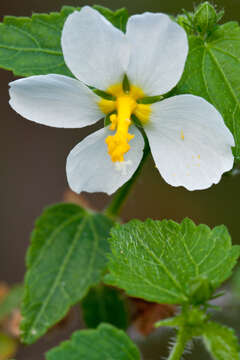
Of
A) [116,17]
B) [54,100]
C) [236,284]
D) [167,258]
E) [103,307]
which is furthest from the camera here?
[236,284]

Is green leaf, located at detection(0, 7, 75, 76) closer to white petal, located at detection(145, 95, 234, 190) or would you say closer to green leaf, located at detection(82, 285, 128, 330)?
white petal, located at detection(145, 95, 234, 190)

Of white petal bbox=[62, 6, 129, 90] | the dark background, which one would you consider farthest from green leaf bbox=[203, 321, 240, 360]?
the dark background

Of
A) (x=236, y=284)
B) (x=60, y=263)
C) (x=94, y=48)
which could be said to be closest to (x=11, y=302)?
(x=60, y=263)

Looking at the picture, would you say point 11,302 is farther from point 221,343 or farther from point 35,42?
point 221,343

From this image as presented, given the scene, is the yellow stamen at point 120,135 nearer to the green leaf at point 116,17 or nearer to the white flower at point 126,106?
the white flower at point 126,106

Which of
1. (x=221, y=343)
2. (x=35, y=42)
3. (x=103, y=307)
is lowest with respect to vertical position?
(x=103, y=307)

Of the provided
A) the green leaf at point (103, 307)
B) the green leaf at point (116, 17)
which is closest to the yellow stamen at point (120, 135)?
the green leaf at point (116, 17)

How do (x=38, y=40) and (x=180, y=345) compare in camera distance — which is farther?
(x=38, y=40)
